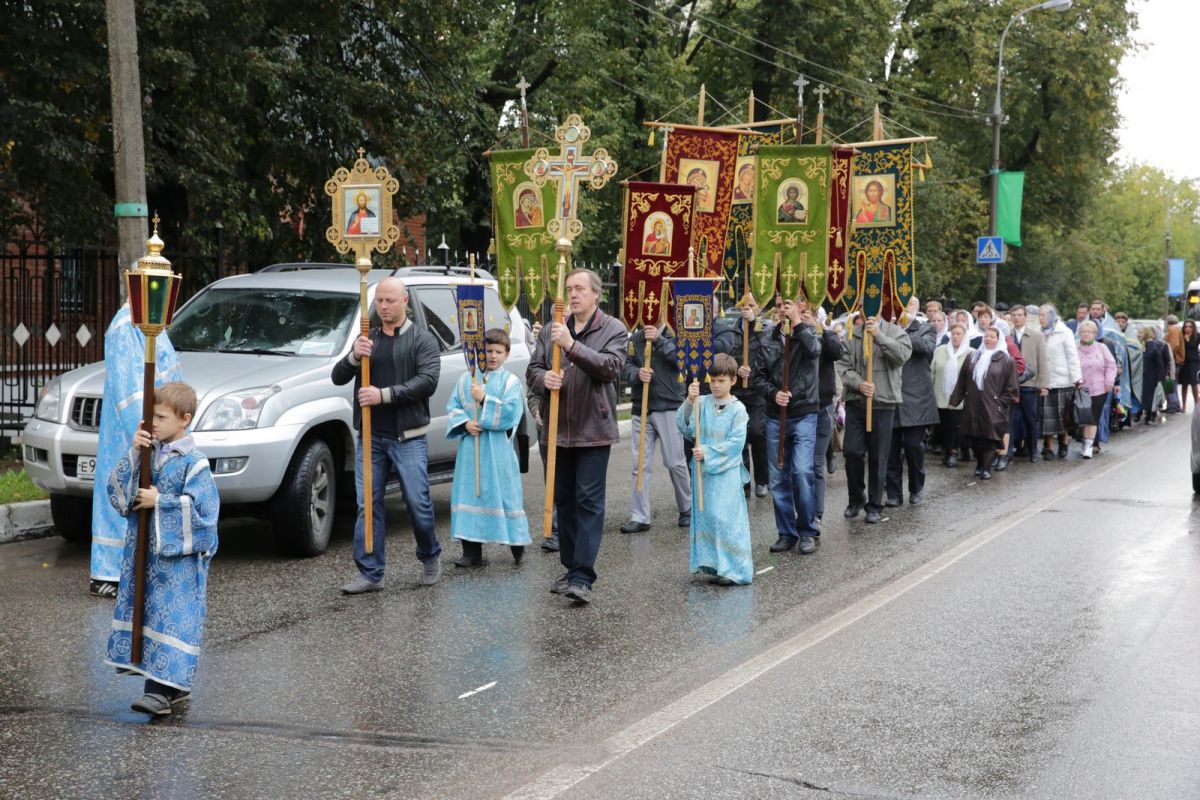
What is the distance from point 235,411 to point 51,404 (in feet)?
4.48

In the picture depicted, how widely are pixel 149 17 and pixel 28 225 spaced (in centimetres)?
304

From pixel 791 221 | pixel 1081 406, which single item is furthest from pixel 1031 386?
pixel 791 221

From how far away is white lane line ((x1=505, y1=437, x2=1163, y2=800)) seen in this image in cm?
507

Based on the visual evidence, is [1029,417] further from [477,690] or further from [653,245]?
[477,690]

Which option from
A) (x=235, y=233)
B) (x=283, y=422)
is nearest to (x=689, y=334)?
(x=283, y=422)

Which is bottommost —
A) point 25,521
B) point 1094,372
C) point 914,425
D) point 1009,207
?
point 25,521

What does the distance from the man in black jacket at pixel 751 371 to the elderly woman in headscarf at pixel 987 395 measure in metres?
3.26

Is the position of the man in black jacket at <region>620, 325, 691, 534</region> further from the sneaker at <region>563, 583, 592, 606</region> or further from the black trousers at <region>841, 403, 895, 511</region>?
the sneaker at <region>563, 583, 592, 606</region>

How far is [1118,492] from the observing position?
14094 millimetres

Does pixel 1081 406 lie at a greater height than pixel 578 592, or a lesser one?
greater

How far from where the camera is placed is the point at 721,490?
8914 millimetres

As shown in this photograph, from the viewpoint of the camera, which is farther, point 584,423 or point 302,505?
point 302,505

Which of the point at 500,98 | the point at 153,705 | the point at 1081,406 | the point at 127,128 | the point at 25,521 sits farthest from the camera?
the point at 500,98

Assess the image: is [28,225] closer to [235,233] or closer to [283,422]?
[235,233]
